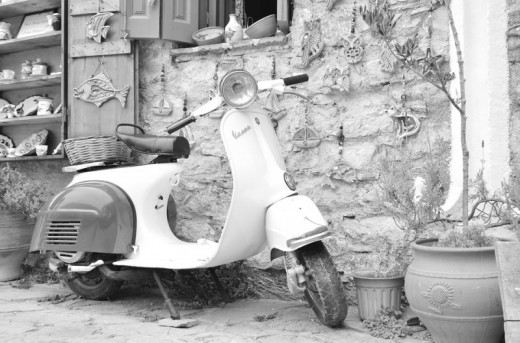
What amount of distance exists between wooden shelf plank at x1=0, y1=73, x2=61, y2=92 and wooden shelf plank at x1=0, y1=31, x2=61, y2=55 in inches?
13.3

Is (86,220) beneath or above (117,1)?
beneath

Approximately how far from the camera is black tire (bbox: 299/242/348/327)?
288cm

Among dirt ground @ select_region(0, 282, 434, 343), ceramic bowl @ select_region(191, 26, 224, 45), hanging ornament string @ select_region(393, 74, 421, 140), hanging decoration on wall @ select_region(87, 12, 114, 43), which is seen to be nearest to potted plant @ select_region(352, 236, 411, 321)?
dirt ground @ select_region(0, 282, 434, 343)

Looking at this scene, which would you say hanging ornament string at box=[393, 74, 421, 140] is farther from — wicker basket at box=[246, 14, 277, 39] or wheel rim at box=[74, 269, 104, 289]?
wheel rim at box=[74, 269, 104, 289]

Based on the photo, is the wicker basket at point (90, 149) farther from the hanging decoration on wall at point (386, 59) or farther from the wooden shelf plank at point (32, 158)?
the hanging decoration on wall at point (386, 59)

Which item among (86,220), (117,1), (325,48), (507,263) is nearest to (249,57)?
(325,48)

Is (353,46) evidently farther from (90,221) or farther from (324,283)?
(90,221)

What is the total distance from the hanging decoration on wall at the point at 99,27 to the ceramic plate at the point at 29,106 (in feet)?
3.74

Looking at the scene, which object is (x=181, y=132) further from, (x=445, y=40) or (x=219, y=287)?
(x=445, y=40)

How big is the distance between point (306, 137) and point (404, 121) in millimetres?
654

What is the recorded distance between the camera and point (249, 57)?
4141mm

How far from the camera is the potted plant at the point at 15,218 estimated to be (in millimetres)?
4480

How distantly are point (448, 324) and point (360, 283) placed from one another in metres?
0.71

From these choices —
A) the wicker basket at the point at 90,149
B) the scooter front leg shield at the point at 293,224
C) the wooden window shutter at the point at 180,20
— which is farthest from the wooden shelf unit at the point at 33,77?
the scooter front leg shield at the point at 293,224
